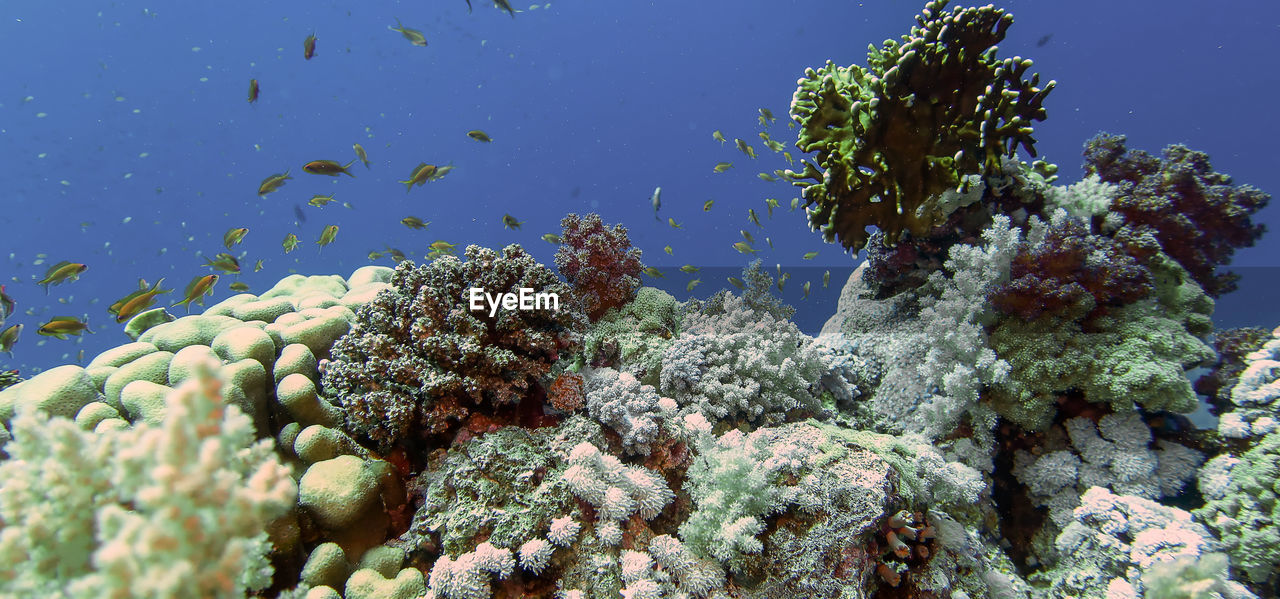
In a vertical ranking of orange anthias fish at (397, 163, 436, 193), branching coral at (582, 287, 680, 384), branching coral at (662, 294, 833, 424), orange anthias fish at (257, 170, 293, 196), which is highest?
orange anthias fish at (397, 163, 436, 193)

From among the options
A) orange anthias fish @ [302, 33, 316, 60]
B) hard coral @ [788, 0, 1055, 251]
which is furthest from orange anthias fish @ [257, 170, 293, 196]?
hard coral @ [788, 0, 1055, 251]

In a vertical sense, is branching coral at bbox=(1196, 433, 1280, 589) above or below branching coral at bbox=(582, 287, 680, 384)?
below

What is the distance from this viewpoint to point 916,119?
4242 millimetres

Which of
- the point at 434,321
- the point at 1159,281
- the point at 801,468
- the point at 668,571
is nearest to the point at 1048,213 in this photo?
the point at 1159,281

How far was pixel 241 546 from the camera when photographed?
99 centimetres

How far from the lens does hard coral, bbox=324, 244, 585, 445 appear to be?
2920mm

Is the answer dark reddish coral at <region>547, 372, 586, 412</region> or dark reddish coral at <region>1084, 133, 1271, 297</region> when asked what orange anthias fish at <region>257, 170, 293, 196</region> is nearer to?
dark reddish coral at <region>547, 372, 586, 412</region>

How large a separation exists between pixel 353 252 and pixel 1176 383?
83.6 meters

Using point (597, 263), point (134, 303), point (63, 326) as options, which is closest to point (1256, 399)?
point (597, 263)

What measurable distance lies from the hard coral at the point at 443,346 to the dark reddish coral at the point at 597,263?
133cm

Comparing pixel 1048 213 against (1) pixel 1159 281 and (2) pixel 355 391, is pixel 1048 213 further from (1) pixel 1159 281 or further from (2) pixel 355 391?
(2) pixel 355 391

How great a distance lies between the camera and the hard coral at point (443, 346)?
292cm

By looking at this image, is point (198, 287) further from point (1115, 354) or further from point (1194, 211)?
point (1194, 211)

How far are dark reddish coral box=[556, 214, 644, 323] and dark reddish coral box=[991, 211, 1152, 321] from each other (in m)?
3.07
